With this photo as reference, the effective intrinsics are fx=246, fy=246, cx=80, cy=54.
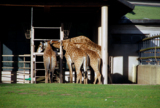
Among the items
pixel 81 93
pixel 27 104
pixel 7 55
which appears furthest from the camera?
pixel 7 55

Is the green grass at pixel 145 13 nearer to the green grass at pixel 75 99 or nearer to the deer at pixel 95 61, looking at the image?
the deer at pixel 95 61

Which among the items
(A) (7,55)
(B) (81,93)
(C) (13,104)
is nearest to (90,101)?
(B) (81,93)

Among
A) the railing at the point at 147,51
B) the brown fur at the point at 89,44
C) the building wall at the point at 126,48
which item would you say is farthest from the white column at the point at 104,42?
the building wall at the point at 126,48

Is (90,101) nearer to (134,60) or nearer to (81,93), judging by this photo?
(81,93)

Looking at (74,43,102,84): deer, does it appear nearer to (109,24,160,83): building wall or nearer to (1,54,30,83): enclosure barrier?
(109,24,160,83): building wall

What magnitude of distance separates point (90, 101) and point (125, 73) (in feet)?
31.9

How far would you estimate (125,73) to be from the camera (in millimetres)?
15219

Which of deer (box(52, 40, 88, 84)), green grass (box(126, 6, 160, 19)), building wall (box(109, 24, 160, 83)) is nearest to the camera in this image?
deer (box(52, 40, 88, 84))

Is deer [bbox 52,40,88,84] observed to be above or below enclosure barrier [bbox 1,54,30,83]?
above

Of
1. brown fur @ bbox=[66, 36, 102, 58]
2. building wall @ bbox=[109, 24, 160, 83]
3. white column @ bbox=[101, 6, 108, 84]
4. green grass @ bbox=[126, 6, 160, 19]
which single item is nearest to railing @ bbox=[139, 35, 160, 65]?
building wall @ bbox=[109, 24, 160, 83]

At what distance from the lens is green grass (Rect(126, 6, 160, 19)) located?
631 inches

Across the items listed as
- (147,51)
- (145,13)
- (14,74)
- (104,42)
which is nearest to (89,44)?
(104,42)

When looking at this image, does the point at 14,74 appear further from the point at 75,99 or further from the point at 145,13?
the point at 145,13

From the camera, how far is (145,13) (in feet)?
56.4
